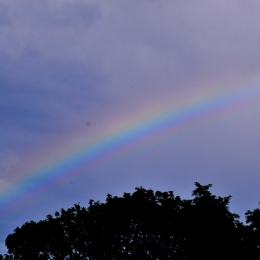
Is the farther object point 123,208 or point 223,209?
point 123,208

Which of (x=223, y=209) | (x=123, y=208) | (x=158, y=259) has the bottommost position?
(x=158, y=259)

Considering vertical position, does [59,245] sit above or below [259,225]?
above

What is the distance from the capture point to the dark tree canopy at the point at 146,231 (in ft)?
105

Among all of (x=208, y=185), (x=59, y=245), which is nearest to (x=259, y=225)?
(x=208, y=185)

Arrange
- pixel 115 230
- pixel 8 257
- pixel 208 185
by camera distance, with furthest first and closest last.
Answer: pixel 8 257 < pixel 115 230 < pixel 208 185

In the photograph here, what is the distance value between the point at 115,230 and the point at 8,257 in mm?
21685

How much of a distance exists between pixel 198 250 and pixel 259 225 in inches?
256

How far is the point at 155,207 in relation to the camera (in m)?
35.9

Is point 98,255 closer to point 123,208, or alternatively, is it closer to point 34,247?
point 123,208

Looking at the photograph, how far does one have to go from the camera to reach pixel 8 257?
48.0 m

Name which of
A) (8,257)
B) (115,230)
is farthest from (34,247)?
(115,230)

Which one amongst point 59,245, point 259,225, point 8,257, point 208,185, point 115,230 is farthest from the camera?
point 8,257

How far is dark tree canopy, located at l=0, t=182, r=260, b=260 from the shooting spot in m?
31.9

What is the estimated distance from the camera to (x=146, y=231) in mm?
35375
